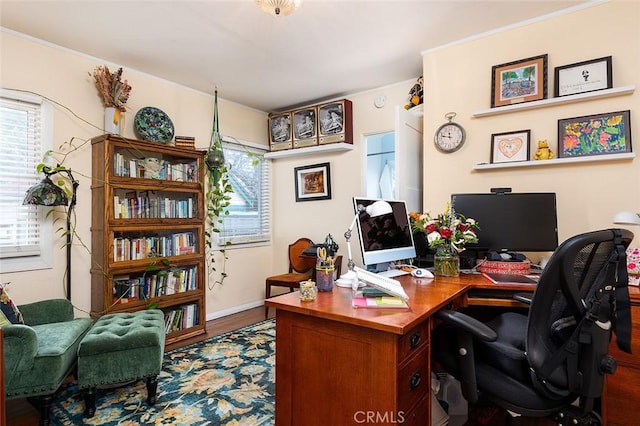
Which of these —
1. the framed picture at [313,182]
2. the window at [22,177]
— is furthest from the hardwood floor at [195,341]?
the framed picture at [313,182]

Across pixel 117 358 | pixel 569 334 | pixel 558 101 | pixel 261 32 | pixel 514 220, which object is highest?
pixel 261 32

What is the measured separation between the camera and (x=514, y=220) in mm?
2227

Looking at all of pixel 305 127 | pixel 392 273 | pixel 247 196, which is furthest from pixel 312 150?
pixel 392 273

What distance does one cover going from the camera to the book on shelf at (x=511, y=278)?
1894mm

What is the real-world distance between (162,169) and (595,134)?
11.7 feet

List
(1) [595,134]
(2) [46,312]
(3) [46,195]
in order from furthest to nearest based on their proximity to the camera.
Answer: (3) [46,195]
(2) [46,312]
(1) [595,134]

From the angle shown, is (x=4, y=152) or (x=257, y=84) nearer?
(x=4, y=152)

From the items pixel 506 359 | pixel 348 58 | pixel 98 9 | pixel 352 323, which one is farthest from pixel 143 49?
Answer: pixel 506 359

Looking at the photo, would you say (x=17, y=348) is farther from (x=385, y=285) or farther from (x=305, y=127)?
(x=305, y=127)

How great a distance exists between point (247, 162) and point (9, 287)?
262 cm

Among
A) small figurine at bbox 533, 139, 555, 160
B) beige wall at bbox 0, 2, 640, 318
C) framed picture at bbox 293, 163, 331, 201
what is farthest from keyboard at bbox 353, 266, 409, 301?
framed picture at bbox 293, 163, 331, 201

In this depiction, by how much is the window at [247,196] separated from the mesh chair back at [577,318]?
344 cm

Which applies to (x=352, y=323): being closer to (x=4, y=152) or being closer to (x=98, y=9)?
(x=98, y=9)

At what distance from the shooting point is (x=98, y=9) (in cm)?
227
